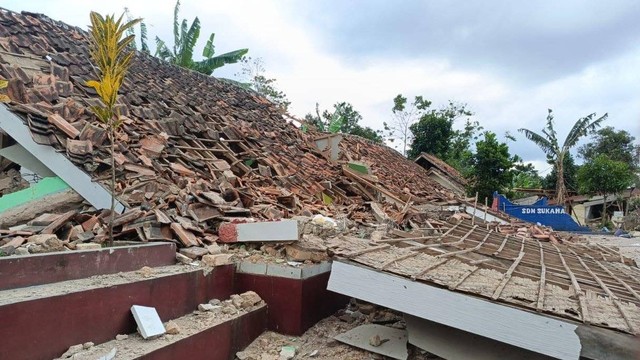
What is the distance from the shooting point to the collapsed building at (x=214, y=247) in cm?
268

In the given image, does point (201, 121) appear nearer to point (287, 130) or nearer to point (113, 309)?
point (287, 130)

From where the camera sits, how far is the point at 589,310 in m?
2.81

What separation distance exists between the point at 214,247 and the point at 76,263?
1.31m

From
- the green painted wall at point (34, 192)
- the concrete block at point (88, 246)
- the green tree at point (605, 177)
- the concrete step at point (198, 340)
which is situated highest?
the green tree at point (605, 177)

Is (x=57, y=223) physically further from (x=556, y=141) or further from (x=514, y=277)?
(x=556, y=141)

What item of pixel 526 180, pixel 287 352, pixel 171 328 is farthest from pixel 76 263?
pixel 526 180

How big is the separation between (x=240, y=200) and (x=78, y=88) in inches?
122

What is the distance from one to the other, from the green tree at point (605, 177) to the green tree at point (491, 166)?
5.86m

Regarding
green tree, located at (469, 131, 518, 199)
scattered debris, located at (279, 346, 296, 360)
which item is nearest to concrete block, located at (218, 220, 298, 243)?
scattered debris, located at (279, 346, 296, 360)

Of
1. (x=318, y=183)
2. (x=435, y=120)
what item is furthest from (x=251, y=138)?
(x=435, y=120)

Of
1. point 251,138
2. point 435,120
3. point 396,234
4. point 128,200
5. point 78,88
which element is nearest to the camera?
point 128,200

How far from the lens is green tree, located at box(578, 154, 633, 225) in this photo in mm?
21422

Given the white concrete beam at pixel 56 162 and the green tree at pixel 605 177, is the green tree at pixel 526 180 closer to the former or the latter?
the green tree at pixel 605 177

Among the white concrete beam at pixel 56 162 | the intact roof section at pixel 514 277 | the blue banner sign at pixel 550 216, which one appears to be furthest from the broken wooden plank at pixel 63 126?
the blue banner sign at pixel 550 216
